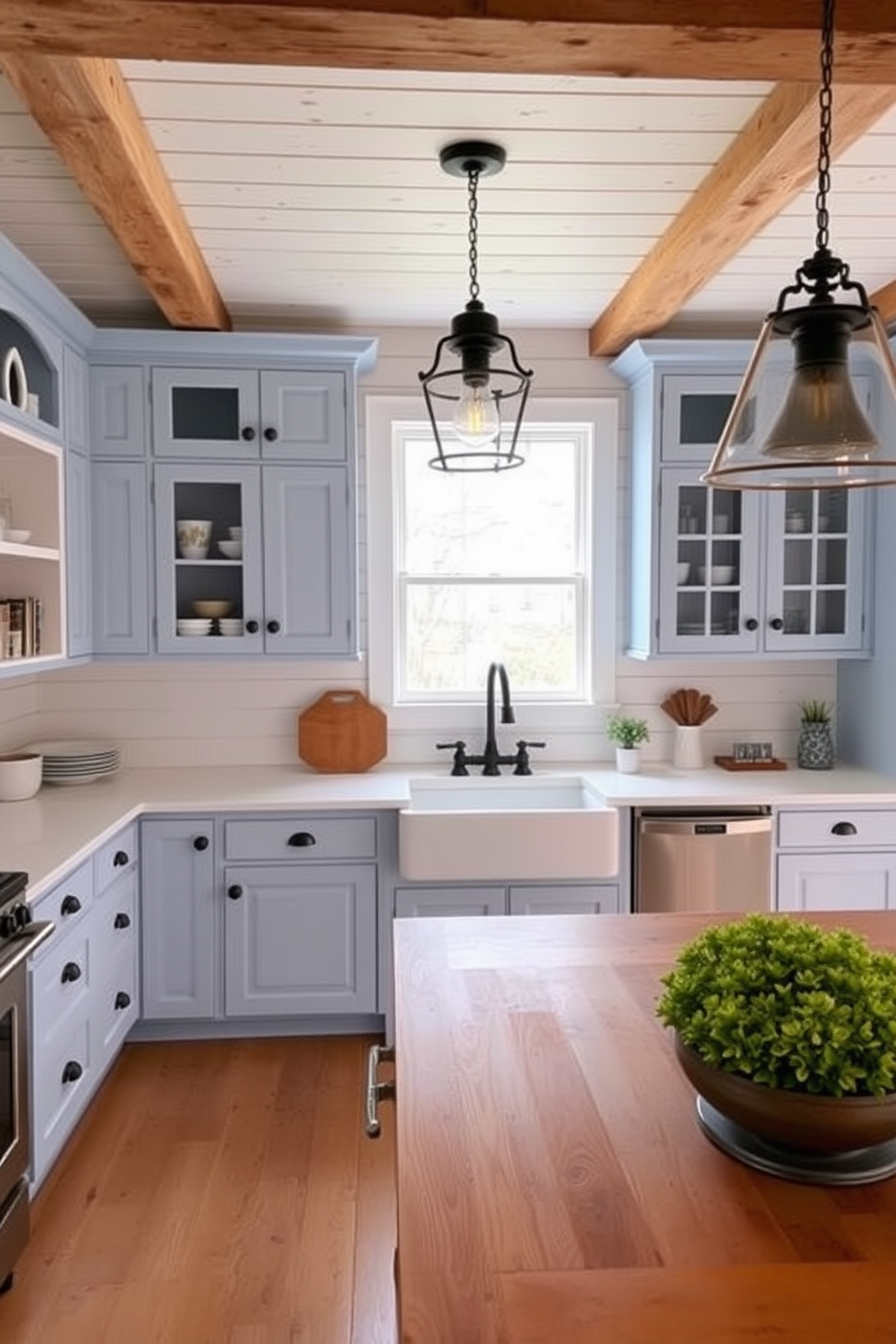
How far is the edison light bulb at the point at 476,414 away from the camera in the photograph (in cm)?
195

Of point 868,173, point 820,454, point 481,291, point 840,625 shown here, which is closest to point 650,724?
point 840,625

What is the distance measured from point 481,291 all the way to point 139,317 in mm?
1244

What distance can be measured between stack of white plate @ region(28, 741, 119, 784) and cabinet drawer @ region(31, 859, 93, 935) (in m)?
0.70

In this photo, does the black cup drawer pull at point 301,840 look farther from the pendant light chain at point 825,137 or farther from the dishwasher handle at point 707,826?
the pendant light chain at point 825,137

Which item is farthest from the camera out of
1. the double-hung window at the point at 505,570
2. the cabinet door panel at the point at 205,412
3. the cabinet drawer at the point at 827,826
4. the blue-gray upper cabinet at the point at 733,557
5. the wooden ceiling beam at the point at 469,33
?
the double-hung window at the point at 505,570

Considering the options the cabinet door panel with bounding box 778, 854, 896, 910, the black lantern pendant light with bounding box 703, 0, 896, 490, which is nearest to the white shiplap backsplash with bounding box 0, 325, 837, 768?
the cabinet door panel with bounding box 778, 854, 896, 910

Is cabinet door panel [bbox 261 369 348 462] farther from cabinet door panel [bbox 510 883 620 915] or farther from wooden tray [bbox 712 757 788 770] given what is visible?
wooden tray [bbox 712 757 788 770]

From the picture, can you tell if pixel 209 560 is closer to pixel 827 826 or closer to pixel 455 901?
pixel 455 901

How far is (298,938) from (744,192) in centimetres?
249

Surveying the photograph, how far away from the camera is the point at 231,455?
3.23 meters

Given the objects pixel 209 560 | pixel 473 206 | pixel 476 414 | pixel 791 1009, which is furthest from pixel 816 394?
pixel 209 560

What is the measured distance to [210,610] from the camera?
10.8 feet

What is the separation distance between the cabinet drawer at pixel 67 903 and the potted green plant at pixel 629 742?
1919mm

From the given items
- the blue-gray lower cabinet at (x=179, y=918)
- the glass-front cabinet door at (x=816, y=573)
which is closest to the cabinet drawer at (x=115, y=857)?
the blue-gray lower cabinet at (x=179, y=918)
